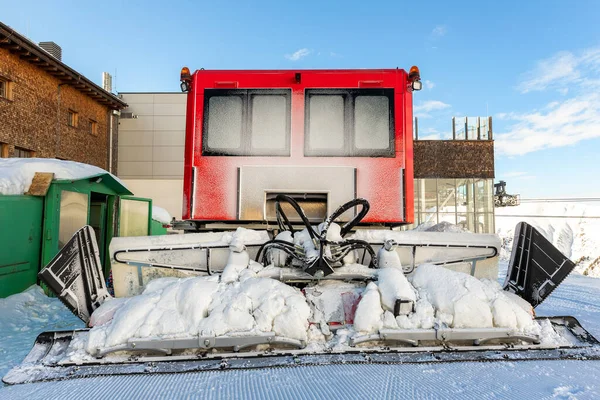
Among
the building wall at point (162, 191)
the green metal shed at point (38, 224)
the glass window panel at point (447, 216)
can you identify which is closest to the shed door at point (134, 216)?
the green metal shed at point (38, 224)

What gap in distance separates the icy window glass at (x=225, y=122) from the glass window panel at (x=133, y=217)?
5.14 metres

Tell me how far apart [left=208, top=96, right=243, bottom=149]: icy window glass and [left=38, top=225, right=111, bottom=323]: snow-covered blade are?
5.27ft

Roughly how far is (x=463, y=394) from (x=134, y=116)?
22911mm

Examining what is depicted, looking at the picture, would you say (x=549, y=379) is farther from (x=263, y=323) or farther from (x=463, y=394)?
(x=263, y=323)

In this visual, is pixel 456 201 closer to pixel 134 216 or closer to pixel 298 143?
pixel 134 216

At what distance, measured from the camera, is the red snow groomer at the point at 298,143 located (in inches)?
149

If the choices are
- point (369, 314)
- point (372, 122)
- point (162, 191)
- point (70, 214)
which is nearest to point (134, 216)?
point (70, 214)

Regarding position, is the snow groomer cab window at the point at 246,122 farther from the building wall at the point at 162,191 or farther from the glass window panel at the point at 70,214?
the building wall at the point at 162,191

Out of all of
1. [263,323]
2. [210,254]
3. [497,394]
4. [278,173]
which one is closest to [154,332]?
[263,323]

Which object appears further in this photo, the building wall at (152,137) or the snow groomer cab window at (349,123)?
the building wall at (152,137)

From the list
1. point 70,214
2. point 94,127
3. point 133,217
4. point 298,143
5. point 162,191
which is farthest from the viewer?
point 162,191

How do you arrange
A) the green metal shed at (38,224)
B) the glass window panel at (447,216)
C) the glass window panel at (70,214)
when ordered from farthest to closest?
the glass window panel at (447,216)
the glass window panel at (70,214)
the green metal shed at (38,224)

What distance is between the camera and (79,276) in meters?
2.64

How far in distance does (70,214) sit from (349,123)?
5207mm
